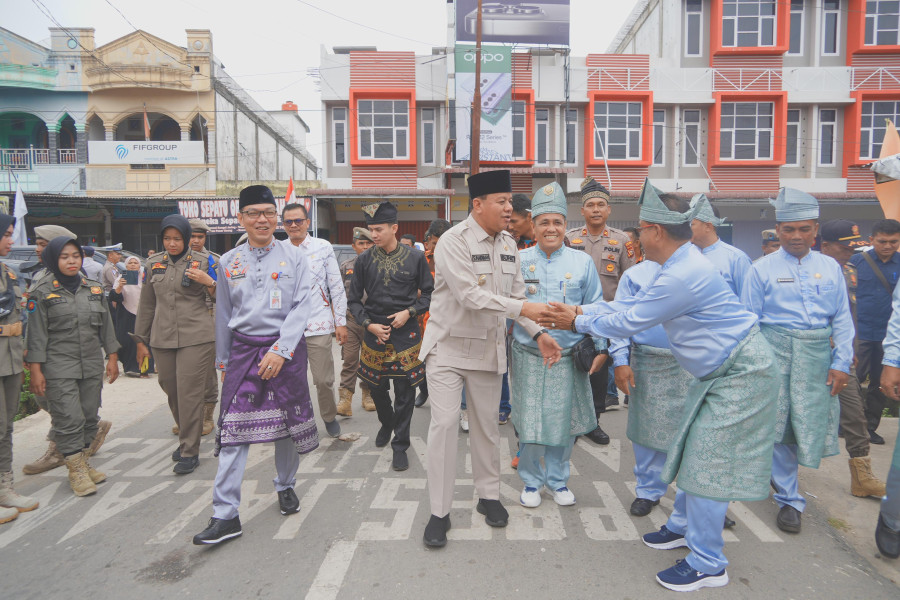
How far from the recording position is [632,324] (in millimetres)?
2936

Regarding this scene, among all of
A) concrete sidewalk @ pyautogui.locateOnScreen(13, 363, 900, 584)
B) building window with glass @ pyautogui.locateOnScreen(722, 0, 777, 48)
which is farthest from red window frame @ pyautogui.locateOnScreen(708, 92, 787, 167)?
concrete sidewalk @ pyautogui.locateOnScreen(13, 363, 900, 584)

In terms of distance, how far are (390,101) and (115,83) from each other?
10.5 meters

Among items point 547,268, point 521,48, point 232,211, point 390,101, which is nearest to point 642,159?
point 521,48

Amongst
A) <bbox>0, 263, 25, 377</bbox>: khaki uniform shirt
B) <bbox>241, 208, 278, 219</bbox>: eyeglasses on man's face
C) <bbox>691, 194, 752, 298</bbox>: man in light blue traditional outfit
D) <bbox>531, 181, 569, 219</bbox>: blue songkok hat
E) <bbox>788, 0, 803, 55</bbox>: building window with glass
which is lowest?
<bbox>0, 263, 25, 377</bbox>: khaki uniform shirt

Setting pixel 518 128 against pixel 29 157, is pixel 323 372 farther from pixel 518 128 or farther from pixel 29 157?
pixel 29 157

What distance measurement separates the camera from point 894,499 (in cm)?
313

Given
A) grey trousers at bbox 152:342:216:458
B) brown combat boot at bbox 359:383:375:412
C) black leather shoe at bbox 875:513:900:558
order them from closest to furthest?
black leather shoe at bbox 875:513:900:558 → grey trousers at bbox 152:342:216:458 → brown combat boot at bbox 359:383:375:412

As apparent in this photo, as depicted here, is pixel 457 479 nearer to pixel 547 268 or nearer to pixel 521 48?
pixel 547 268

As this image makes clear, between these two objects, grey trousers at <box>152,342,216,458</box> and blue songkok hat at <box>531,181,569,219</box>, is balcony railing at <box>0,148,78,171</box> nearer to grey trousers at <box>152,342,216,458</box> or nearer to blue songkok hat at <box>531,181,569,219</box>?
grey trousers at <box>152,342,216,458</box>

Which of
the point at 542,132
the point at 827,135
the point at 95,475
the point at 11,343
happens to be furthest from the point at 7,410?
the point at 827,135

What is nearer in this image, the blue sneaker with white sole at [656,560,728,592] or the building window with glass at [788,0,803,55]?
the blue sneaker with white sole at [656,560,728,592]

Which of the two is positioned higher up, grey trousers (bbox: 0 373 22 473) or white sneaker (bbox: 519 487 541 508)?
grey trousers (bbox: 0 373 22 473)

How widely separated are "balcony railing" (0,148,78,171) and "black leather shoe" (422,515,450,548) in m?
23.6

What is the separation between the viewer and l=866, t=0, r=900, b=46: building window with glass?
67.0 ft
